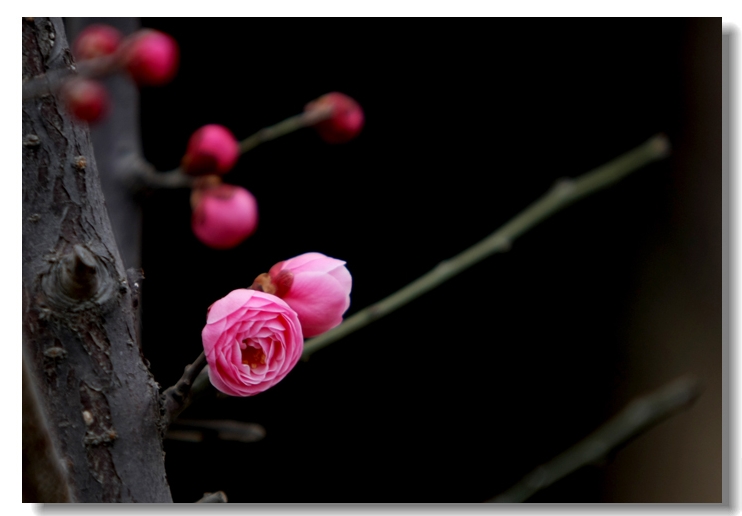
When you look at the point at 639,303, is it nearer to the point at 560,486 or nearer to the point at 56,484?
the point at 560,486

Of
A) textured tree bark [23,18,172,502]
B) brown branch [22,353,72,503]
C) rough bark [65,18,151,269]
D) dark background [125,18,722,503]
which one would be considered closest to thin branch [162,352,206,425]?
textured tree bark [23,18,172,502]

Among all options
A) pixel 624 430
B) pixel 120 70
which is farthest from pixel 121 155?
pixel 624 430

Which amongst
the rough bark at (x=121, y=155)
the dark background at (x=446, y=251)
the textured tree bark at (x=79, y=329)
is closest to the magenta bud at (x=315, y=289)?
the textured tree bark at (x=79, y=329)

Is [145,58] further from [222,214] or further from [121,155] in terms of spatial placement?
[121,155]

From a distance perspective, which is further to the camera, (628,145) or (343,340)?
(343,340)

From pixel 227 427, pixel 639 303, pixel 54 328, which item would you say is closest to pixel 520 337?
pixel 639 303

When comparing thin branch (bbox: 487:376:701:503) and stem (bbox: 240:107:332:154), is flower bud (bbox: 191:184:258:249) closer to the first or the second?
stem (bbox: 240:107:332:154)
